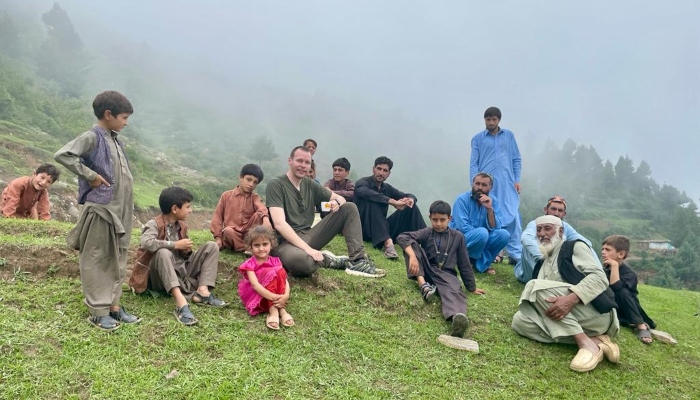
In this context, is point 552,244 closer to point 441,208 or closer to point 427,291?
point 441,208

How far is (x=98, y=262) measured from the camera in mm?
3727

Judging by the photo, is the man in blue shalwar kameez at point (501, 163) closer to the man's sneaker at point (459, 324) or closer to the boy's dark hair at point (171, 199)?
the man's sneaker at point (459, 324)

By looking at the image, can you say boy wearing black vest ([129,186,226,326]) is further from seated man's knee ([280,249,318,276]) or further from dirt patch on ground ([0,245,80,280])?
dirt patch on ground ([0,245,80,280])

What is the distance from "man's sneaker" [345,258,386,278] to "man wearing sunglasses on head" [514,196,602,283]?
2.08 m

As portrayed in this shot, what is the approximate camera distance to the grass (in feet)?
10.3

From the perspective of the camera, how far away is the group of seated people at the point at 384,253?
171 inches

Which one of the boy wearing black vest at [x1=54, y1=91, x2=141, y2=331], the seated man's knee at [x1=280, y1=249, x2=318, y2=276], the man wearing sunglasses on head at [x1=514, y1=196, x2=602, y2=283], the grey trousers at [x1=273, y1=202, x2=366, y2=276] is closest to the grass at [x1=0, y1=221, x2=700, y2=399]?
the seated man's knee at [x1=280, y1=249, x2=318, y2=276]

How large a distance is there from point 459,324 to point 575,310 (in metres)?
1.20

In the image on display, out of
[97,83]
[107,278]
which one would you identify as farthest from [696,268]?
[97,83]

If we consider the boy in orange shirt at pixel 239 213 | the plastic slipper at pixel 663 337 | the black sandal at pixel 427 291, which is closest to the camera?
the black sandal at pixel 427 291

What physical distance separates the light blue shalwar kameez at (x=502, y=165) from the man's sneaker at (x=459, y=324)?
4.16m

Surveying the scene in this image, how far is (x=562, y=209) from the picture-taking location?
6.45 meters

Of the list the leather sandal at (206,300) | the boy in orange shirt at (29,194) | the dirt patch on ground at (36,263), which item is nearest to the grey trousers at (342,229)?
the leather sandal at (206,300)

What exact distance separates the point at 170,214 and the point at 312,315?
179cm
